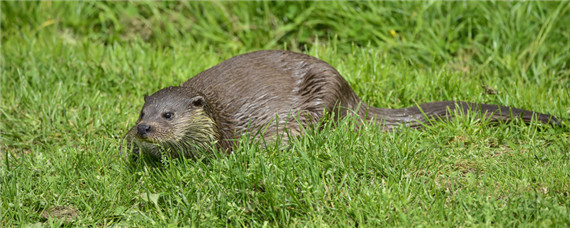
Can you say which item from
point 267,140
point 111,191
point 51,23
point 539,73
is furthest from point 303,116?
point 51,23

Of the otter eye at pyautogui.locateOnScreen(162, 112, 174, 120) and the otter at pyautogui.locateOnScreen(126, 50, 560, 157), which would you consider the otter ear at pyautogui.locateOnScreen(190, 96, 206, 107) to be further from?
the otter eye at pyautogui.locateOnScreen(162, 112, 174, 120)

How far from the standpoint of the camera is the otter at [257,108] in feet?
9.62

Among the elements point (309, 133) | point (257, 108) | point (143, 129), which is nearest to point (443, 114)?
point (309, 133)

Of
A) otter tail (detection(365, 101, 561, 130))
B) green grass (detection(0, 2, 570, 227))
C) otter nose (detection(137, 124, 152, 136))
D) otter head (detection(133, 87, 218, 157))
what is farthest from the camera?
otter tail (detection(365, 101, 561, 130))

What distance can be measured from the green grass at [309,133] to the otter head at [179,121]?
100mm

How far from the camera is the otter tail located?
3252mm

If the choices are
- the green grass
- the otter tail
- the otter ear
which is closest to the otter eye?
the otter ear

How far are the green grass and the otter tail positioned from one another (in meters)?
0.06

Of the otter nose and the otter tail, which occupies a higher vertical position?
the otter nose

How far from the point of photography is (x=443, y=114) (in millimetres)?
3361

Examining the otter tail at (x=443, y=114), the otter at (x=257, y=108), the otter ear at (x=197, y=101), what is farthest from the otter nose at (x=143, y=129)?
the otter tail at (x=443, y=114)

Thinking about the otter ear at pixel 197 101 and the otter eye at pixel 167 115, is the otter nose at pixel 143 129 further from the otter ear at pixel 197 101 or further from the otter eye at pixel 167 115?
the otter ear at pixel 197 101

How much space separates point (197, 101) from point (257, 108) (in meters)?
0.36

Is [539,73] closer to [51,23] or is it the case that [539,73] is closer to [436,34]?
[436,34]
